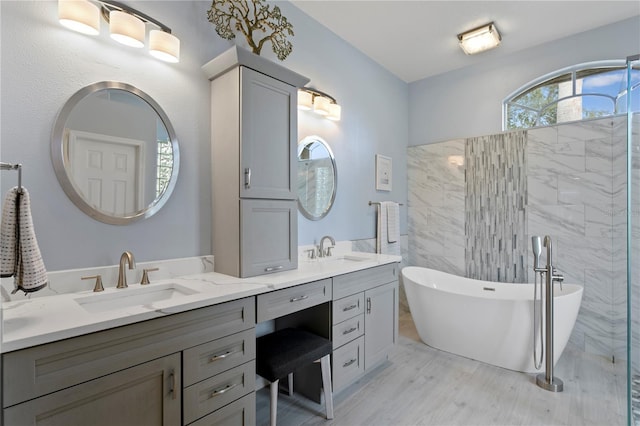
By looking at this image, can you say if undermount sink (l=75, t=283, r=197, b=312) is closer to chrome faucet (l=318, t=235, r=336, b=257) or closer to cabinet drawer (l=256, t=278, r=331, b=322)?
cabinet drawer (l=256, t=278, r=331, b=322)

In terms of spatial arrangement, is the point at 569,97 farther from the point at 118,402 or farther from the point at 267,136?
the point at 118,402

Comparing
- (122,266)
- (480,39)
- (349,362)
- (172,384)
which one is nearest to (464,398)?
(349,362)

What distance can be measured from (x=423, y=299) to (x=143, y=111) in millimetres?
2562

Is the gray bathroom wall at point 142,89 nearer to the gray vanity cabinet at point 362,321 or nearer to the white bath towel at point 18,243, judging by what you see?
the white bath towel at point 18,243

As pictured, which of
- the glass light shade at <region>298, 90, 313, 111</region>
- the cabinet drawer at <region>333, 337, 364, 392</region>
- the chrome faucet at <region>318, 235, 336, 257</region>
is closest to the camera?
the cabinet drawer at <region>333, 337, 364, 392</region>

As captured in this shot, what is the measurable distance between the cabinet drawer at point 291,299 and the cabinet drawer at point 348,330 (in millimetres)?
239

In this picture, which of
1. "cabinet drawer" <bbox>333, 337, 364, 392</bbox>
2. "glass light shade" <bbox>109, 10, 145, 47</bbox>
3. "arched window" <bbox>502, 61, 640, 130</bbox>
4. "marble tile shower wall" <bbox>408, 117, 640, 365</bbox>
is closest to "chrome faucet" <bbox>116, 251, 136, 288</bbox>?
"glass light shade" <bbox>109, 10, 145, 47</bbox>

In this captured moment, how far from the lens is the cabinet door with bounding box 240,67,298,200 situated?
1.76m

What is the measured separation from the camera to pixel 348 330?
2090 millimetres

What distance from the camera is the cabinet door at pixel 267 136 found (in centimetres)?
176

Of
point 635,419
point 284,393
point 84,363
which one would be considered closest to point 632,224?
point 635,419

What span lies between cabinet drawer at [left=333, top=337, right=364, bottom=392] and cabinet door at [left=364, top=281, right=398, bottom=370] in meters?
0.07

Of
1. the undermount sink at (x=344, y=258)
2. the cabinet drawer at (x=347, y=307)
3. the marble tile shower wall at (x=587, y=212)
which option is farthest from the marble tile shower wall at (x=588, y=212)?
the cabinet drawer at (x=347, y=307)

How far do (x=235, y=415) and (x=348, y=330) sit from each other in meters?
0.88
